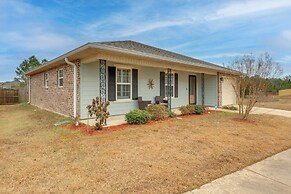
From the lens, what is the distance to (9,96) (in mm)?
18812

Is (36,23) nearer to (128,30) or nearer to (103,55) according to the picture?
(128,30)

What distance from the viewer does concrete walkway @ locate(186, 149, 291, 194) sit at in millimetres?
2695

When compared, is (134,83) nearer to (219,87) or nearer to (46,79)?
(46,79)

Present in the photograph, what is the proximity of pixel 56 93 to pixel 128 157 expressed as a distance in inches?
308

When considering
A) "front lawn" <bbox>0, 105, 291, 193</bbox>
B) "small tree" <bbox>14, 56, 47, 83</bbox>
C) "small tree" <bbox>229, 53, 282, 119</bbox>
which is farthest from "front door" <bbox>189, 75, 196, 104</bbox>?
"small tree" <bbox>14, 56, 47, 83</bbox>

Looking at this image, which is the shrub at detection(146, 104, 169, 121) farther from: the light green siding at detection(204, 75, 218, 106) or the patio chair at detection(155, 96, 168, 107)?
the light green siding at detection(204, 75, 218, 106)

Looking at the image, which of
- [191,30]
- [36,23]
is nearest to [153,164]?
[191,30]

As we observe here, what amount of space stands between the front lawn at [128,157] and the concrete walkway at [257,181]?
0.17m

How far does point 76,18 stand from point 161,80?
7364 mm

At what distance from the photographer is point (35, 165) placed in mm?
3514

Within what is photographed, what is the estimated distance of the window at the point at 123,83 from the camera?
9023 mm

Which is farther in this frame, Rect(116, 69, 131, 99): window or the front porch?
Rect(116, 69, 131, 99): window

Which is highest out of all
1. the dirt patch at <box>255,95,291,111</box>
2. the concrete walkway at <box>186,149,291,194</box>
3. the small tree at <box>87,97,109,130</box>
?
the small tree at <box>87,97,109,130</box>

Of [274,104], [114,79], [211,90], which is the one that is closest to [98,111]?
[114,79]
